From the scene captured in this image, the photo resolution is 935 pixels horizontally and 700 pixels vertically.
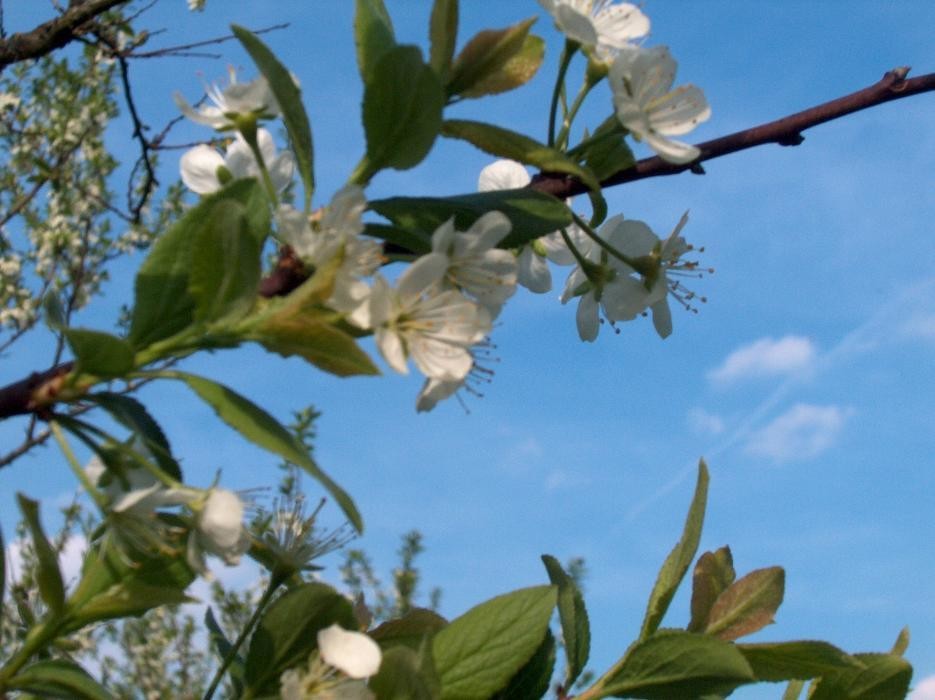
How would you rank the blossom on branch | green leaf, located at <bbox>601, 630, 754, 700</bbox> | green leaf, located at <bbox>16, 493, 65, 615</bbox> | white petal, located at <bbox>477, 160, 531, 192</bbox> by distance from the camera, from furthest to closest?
1. white petal, located at <bbox>477, 160, 531, 192</bbox>
2. the blossom on branch
3. green leaf, located at <bbox>601, 630, 754, 700</bbox>
4. green leaf, located at <bbox>16, 493, 65, 615</bbox>

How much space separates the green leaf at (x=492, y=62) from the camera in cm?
88

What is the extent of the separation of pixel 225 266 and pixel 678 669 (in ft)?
1.80

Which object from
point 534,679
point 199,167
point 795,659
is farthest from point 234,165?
point 795,659

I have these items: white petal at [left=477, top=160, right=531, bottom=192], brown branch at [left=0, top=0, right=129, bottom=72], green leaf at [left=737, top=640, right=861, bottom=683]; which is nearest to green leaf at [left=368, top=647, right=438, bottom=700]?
green leaf at [left=737, top=640, right=861, bottom=683]

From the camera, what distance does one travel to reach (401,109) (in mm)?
805

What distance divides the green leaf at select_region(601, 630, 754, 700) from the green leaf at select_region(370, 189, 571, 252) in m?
0.39

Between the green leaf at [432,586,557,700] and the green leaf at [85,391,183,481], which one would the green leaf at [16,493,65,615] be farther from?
the green leaf at [432,586,557,700]

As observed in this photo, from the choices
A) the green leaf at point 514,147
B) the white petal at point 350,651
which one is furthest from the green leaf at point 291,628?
the green leaf at point 514,147

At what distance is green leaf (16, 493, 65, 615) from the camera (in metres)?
0.82

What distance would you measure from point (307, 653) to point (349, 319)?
0.29m

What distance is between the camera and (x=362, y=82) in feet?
2.78

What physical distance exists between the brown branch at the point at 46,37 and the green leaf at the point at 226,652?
2.43 m

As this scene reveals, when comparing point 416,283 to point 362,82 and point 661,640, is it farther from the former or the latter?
point 661,640

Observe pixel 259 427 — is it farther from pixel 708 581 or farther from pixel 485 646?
pixel 708 581
